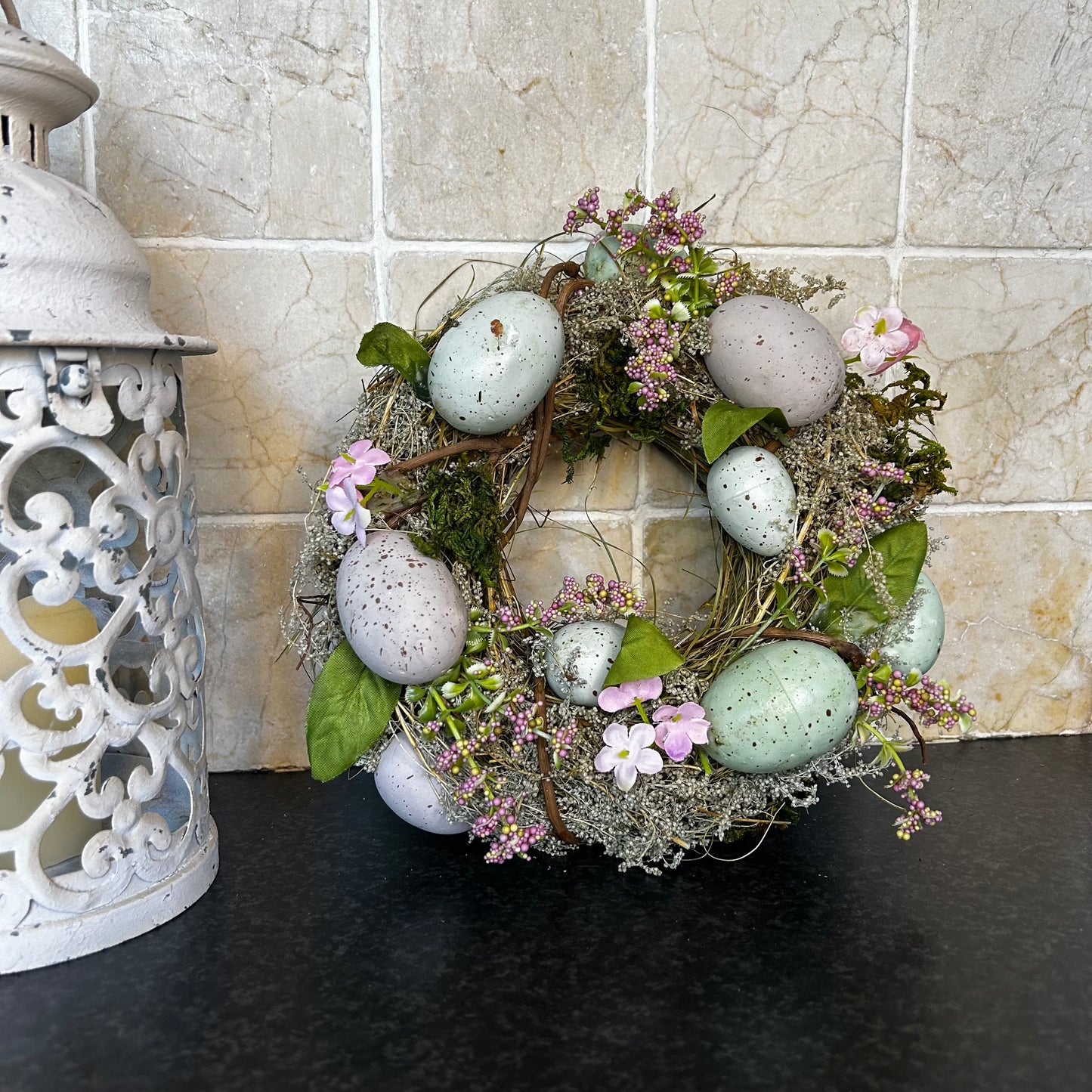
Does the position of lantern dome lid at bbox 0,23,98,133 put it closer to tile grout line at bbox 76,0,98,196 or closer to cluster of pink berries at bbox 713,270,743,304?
tile grout line at bbox 76,0,98,196

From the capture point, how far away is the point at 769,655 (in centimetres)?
73

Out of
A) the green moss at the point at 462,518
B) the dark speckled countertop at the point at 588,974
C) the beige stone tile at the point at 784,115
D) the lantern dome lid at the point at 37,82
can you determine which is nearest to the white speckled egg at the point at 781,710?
the dark speckled countertop at the point at 588,974

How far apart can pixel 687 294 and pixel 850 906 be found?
471 millimetres

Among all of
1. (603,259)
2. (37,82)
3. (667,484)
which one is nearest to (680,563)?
(667,484)

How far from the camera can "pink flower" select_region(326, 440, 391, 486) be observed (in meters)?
0.71

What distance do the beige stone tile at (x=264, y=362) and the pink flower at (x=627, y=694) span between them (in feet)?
1.16

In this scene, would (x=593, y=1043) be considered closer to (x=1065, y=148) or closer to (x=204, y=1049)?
(x=204, y=1049)

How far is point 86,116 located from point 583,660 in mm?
616

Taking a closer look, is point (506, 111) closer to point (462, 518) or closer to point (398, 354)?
point (398, 354)

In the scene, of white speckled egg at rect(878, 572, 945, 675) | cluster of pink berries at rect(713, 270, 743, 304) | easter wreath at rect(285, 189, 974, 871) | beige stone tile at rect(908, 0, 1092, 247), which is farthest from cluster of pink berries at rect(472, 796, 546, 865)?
beige stone tile at rect(908, 0, 1092, 247)

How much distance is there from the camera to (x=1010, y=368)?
99 centimetres

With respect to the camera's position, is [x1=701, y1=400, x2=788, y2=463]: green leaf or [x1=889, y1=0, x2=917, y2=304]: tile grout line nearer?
[x1=701, y1=400, x2=788, y2=463]: green leaf

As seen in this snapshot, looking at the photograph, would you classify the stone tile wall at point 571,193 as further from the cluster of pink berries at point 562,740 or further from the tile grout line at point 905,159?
the cluster of pink berries at point 562,740

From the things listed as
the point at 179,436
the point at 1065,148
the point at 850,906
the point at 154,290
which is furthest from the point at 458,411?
the point at 1065,148
